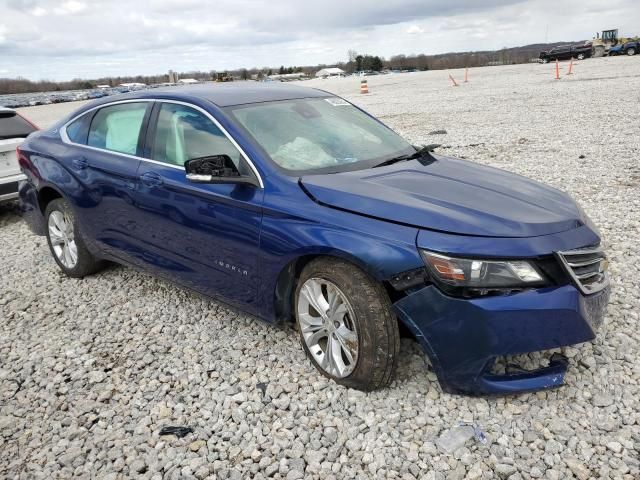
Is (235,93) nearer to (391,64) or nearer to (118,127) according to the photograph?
(118,127)

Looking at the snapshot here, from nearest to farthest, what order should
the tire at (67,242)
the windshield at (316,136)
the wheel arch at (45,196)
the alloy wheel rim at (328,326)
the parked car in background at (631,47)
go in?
1. the alloy wheel rim at (328,326)
2. the windshield at (316,136)
3. the tire at (67,242)
4. the wheel arch at (45,196)
5. the parked car in background at (631,47)

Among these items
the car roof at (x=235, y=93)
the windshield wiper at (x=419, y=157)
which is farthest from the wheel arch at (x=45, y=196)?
the windshield wiper at (x=419, y=157)

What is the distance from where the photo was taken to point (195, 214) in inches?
138

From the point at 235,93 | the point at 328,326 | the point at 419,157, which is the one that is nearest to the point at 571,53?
the point at 419,157

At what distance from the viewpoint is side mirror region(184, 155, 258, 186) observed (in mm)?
3219

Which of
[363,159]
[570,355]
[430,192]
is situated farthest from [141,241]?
[570,355]

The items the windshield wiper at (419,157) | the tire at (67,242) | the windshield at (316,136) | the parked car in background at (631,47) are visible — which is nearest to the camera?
the windshield at (316,136)

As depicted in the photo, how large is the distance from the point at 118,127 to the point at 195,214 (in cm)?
139

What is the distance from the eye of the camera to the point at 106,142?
441cm

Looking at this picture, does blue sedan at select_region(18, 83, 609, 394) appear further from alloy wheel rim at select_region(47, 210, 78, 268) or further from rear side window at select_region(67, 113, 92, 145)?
alloy wheel rim at select_region(47, 210, 78, 268)

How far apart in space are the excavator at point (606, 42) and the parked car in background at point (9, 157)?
2059 inches

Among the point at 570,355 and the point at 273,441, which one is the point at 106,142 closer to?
the point at 273,441

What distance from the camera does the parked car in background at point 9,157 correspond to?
7.06 meters

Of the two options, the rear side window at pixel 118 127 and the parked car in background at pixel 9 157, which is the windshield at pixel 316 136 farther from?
the parked car in background at pixel 9 157
